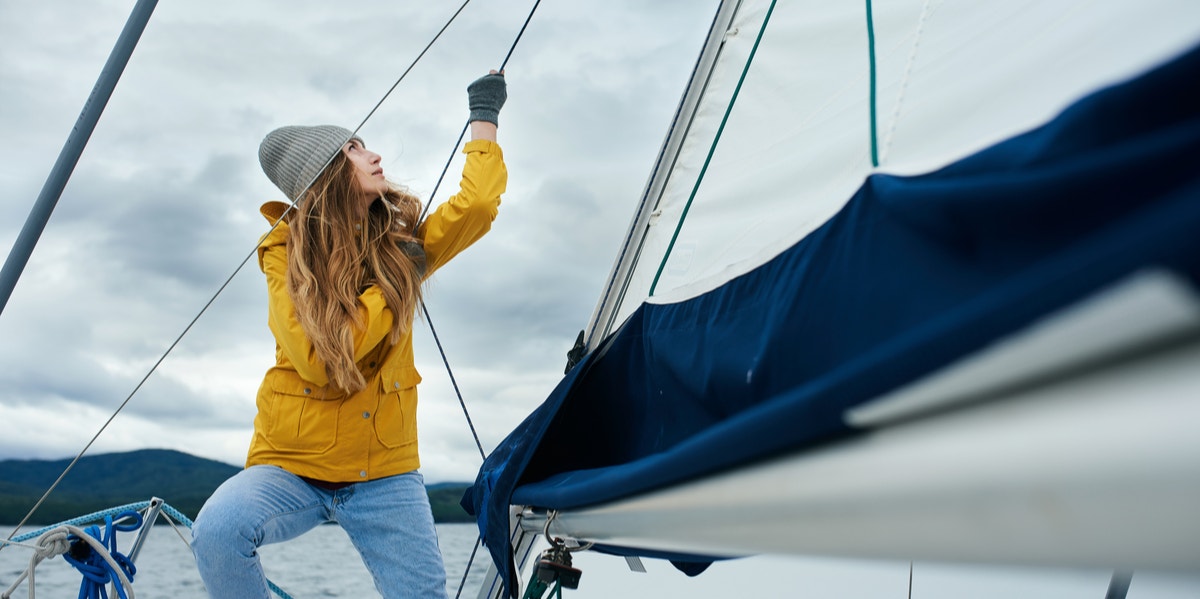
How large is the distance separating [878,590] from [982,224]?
1.46m

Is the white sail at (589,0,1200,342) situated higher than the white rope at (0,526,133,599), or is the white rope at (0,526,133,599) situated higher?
the white sail at (589,0,1200,342)

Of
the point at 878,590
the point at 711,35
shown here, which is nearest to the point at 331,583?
the point at 878,590

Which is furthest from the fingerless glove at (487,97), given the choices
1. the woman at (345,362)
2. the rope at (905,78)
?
the rope at (905,78)

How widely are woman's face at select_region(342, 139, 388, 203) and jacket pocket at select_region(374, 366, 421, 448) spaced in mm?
408

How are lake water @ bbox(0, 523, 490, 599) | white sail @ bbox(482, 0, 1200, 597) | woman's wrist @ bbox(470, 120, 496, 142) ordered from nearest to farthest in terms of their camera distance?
1. white sail @ bbox(482, 0, 1200, 597)
2. woman's wrist @ bbox(470, 120, 496, 142)
3. lake water @ bbox(0, 523, 490, 599)

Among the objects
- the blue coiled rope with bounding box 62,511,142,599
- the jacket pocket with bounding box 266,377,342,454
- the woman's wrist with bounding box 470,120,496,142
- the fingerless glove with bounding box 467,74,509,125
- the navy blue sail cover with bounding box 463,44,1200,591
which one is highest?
the fingerless glove with bounding box 467,74,509,125

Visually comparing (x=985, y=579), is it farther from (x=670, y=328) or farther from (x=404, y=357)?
(x=404, y=357)

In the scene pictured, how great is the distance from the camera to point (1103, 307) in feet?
1.45

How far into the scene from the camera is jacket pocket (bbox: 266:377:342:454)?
1.76 metres

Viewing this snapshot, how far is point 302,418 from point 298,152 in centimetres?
61

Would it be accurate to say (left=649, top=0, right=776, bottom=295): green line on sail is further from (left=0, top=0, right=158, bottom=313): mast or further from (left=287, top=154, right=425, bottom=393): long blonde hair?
(left=0, top=0, right=158, bottom=313): mast

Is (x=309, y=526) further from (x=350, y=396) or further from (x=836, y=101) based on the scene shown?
(x=836, y=101)

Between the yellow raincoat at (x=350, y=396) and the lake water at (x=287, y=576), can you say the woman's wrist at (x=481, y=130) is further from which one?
the lake water at (x=287, y=576)

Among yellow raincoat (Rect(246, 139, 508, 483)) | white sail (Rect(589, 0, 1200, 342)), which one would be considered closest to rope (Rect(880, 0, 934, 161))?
white sail (Rect(589, 0, 1200, 342))
